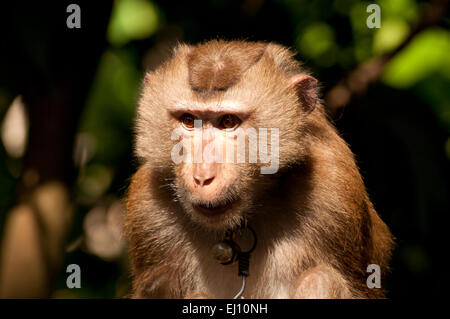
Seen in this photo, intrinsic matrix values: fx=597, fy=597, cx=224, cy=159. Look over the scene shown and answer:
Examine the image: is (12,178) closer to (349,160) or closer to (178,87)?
(178,87)

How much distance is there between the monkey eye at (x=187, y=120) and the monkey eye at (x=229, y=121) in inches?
7.1

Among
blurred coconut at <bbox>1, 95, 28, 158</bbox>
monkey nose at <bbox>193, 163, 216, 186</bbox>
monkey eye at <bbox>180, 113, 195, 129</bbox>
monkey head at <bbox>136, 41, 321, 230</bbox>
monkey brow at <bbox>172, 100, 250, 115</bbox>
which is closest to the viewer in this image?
monkey nose at <bbox>193, 163, 216, 186</bbox>

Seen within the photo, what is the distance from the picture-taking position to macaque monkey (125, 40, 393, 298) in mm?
3133

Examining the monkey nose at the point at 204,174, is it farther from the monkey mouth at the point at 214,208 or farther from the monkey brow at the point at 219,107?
the monkey brow at the point at 219,107

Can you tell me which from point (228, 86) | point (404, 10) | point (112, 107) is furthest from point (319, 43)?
point (228, 86)

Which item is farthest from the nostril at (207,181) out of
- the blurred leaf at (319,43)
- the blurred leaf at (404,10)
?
the blurred leaf at (404,10)

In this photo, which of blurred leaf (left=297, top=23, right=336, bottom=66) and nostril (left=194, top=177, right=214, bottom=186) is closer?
nostril (left=194, top=177, right=214, bottom=186)

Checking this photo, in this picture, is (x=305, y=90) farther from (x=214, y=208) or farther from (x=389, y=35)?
(x=389, y=35)

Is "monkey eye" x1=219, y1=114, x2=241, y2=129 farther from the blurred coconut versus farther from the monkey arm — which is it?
the blurred coconut

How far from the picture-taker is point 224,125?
125 inches

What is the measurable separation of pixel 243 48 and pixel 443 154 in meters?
2.48

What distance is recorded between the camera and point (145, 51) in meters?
5.68

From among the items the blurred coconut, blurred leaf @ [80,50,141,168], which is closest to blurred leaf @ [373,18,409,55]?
blurred leaf @ [80,50,141,168]
